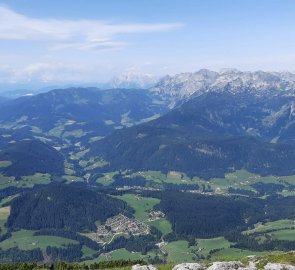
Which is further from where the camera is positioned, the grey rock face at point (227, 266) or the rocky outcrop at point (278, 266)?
the grey rock face at point (227, 266)

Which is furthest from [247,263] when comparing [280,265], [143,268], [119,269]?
[119,269]

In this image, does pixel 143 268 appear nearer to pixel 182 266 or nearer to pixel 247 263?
pixel 182 266

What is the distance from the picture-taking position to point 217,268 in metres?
160

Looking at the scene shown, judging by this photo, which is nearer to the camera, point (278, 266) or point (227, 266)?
point (278, 266)

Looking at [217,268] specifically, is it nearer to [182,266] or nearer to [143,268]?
[182,266]

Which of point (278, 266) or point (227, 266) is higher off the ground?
point (278, 266)

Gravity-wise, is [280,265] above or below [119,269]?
above

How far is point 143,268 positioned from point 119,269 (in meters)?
21.0

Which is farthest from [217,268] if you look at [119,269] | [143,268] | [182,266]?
[119,269]

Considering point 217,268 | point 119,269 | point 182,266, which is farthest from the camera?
point 119,269

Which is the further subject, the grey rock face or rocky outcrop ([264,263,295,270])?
the grey rock face

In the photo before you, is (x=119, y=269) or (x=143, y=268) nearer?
(x=143, y=268)

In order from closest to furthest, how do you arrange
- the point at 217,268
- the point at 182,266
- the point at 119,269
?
the point at 217,268, the point at 182,266, the point at 119,269

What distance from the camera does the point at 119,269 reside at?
647ft
